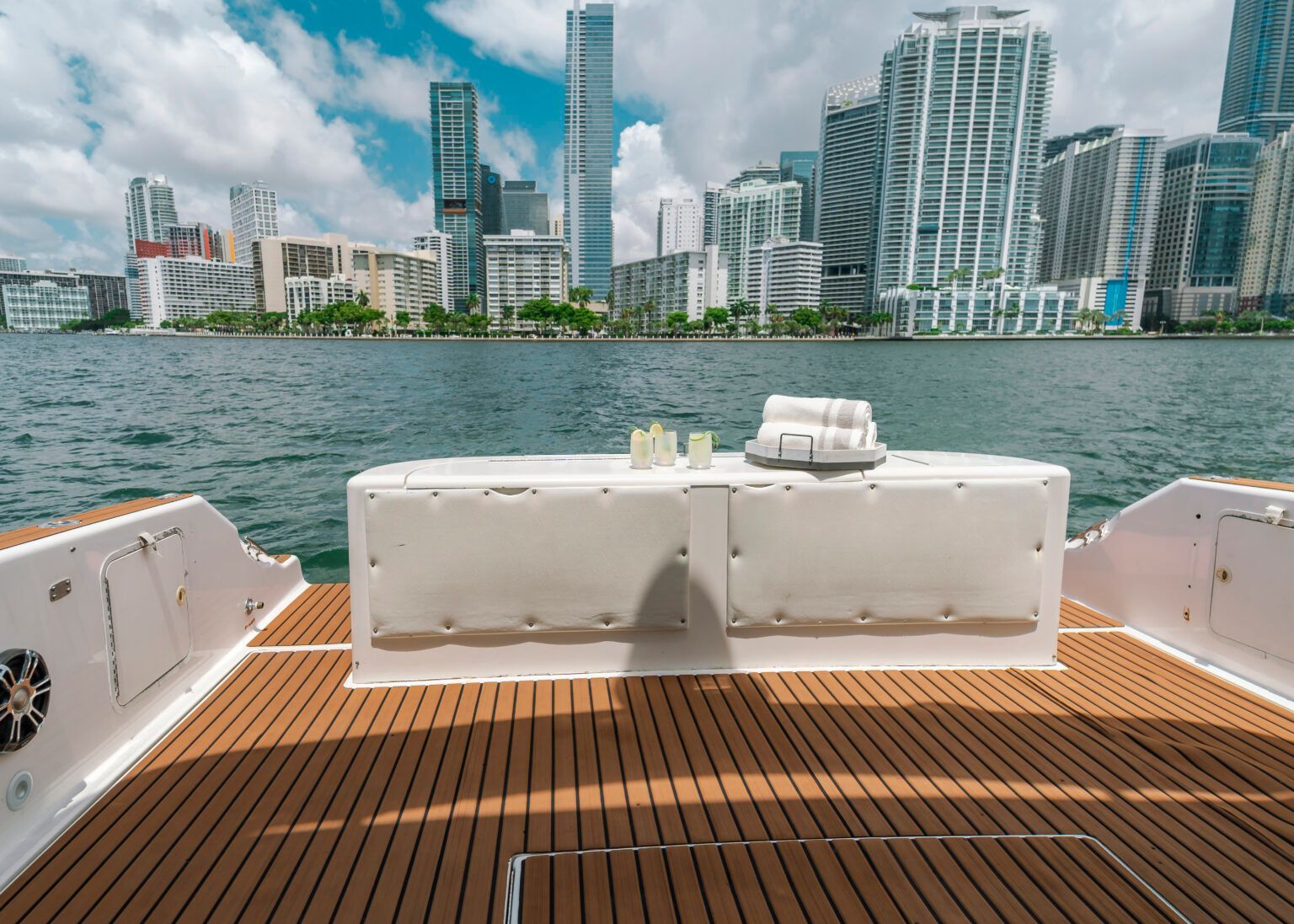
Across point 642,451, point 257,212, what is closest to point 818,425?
point 642,451

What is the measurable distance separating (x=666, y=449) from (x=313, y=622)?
2218 mm

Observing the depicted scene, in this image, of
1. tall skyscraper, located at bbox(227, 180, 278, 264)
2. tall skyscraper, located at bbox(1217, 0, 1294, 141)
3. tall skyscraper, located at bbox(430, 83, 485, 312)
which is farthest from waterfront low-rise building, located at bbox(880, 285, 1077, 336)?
tall skyscraper, located at bbox(227, 180, 278, 264)

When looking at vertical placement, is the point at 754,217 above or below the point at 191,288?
above

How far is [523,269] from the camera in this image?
142 metres

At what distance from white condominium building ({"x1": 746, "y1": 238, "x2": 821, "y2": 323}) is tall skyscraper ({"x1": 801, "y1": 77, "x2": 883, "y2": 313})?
15.3 ft

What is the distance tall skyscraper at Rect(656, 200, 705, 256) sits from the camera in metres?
183

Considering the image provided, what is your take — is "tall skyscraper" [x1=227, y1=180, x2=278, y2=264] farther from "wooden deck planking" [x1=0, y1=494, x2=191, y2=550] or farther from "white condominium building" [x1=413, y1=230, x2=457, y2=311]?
"wooden deck planking" [x1=0, y1=494, x2=191, y2=550]

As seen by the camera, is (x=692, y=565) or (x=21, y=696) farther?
(x=692, y=565)

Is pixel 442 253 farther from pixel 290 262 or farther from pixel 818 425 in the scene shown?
pixel 818 425

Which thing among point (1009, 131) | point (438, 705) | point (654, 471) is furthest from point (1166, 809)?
point (1009, 131)

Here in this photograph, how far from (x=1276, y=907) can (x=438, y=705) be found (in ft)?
8.77

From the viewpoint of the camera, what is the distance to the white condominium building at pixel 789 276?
128 meters

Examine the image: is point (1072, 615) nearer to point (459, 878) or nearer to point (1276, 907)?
point (1276, 907)

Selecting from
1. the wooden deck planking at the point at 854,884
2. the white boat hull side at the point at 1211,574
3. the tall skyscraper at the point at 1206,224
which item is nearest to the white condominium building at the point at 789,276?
the tall skyscraper at the point at 1206,224
